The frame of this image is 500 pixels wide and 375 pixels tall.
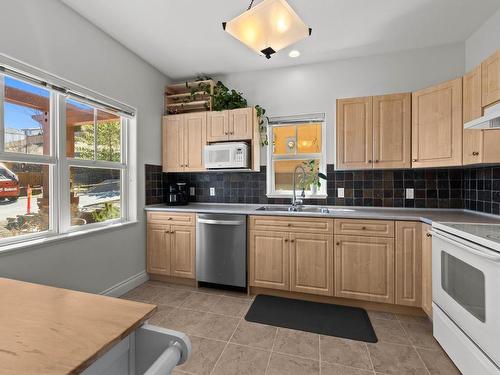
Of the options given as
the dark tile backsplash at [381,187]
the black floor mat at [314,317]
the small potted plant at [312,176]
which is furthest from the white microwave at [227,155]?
the black floor mat at [314,317]

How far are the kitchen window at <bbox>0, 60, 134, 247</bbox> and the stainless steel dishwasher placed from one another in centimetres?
102

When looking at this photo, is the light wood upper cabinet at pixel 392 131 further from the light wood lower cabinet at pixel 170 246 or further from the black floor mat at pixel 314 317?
the light wood lower cabinet at pixel 170 246

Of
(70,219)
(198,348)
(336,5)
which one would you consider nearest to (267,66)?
(336,5)

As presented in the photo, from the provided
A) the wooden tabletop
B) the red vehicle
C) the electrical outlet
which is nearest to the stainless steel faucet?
the electrical outlet

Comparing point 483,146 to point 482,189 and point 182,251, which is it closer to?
point 482,189

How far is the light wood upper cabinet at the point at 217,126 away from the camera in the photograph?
2994mm

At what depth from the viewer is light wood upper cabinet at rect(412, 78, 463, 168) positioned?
209 centimetres

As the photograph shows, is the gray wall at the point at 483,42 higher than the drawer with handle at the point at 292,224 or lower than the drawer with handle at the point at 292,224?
higher

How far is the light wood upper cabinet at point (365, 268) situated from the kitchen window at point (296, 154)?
32.8 inches

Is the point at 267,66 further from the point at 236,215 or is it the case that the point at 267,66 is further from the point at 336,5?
the point at 236,215

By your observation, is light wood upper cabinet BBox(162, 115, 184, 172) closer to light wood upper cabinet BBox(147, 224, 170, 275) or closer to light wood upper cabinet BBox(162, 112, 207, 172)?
light wood upper cabinet BBox(162, 112, 207, 172)

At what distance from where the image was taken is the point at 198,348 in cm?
180

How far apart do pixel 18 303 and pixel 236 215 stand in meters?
1.98

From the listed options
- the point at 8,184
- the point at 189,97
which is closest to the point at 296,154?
the point at 189,97
